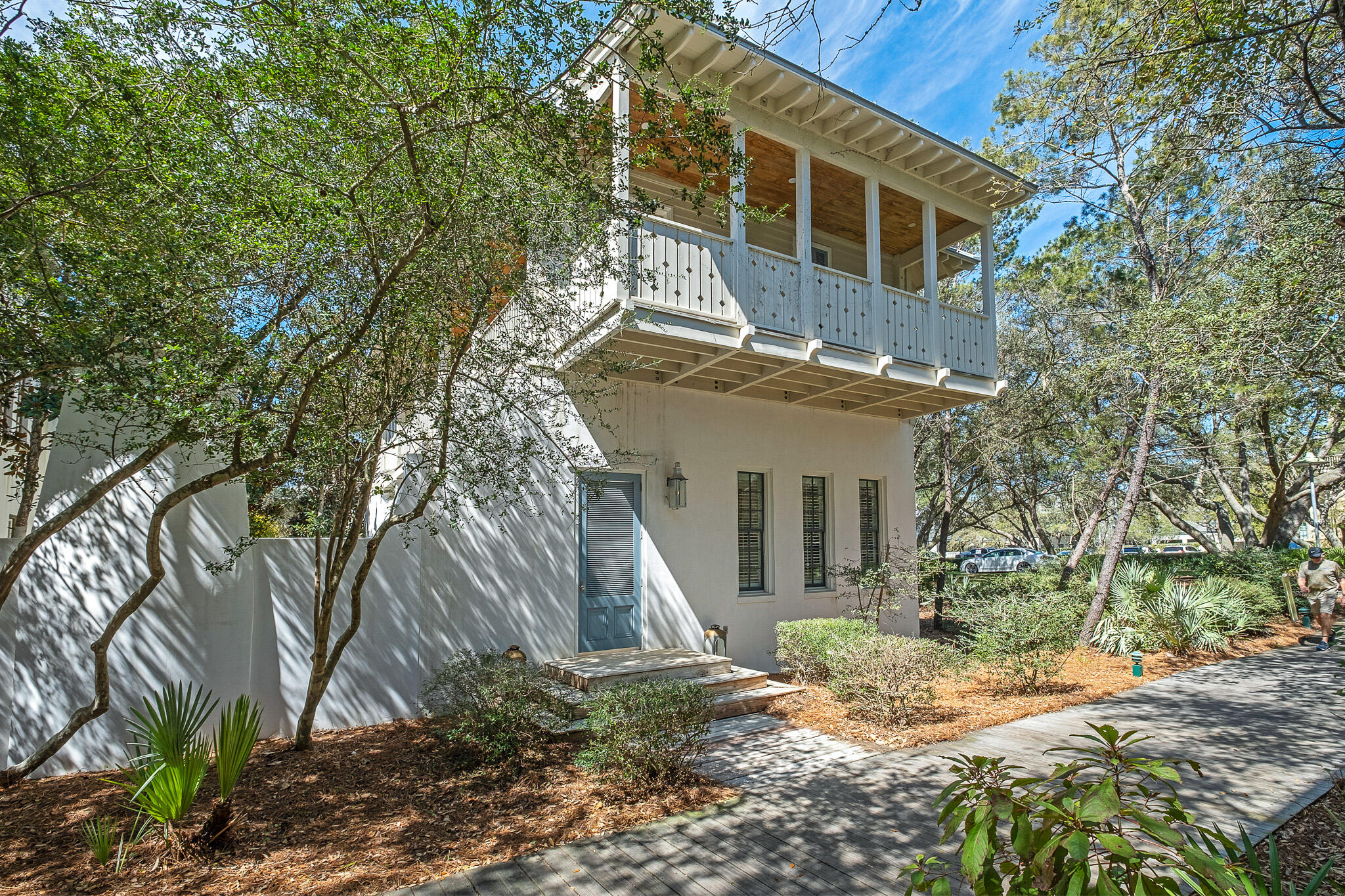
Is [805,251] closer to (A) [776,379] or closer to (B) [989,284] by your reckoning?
(A) [776,379]

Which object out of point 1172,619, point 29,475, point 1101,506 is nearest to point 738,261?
point 29,475

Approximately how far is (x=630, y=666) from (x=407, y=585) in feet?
8.46

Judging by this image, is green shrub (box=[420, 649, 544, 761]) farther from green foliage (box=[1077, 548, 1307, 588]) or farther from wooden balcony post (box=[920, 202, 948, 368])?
green foliage (box=[1077, 548, 1307, 588])

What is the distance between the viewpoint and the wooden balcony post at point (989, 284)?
10062mm

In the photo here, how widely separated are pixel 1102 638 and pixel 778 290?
754 centimetres

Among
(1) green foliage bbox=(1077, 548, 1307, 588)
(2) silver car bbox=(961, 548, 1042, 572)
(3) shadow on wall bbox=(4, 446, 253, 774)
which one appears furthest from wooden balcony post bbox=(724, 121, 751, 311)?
(2) silver car bbox=(961, 548, 1042, 572)

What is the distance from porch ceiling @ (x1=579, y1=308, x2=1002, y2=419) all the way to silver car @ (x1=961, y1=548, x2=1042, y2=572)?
70.9 feet

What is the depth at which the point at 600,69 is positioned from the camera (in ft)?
14.4

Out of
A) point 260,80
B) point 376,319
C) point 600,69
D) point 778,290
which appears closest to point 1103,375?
point 778,290

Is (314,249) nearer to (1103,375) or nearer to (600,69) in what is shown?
(600,69)

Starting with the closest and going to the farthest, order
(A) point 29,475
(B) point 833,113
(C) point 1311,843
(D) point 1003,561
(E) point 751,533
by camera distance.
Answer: (C) point 1311,843 < (A) point 29,475 < (B) point 833,113 < (E) point 751,533 < (D) point 1003,561

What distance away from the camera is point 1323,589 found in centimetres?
1016

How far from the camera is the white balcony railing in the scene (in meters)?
7.24

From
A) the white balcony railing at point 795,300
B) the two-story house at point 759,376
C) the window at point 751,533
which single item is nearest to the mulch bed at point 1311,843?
the two-story house at point 759,376
